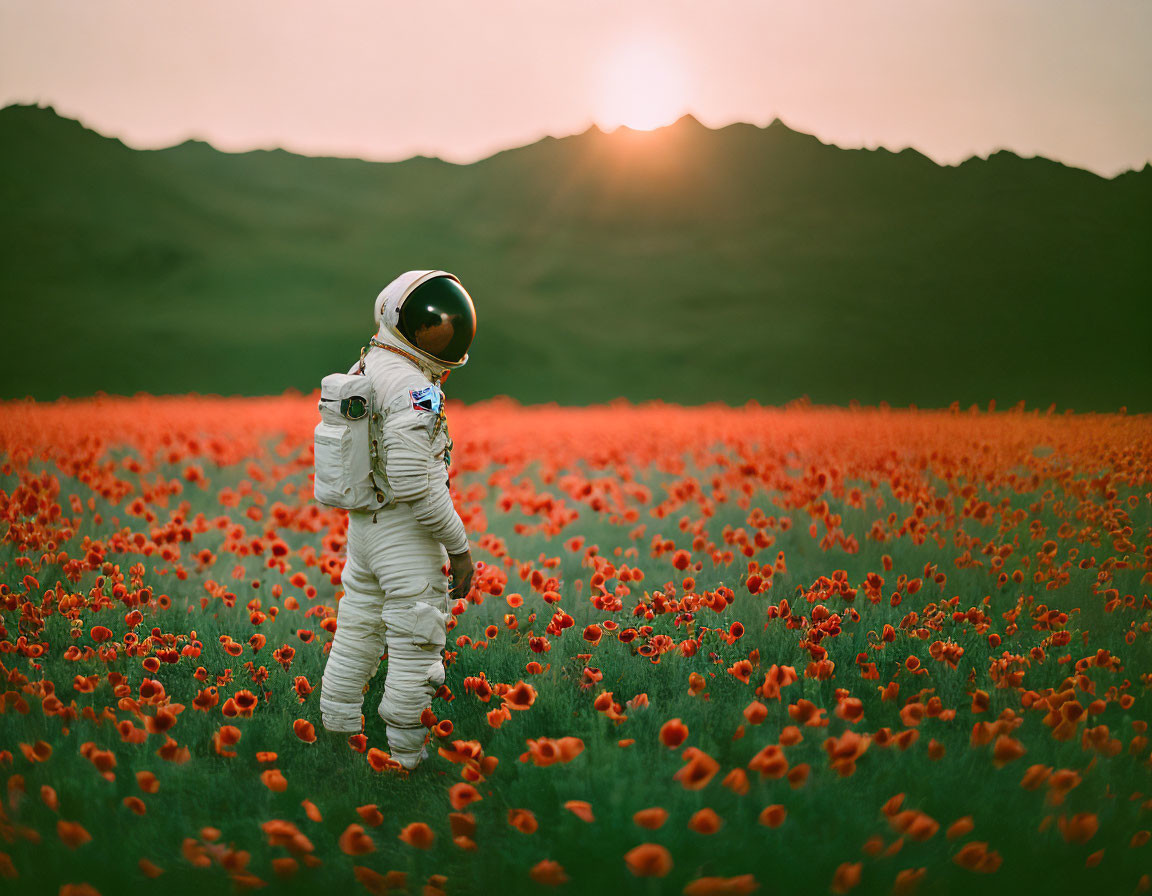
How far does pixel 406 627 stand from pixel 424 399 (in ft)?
2.63

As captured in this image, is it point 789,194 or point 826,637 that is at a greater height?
point 789,194

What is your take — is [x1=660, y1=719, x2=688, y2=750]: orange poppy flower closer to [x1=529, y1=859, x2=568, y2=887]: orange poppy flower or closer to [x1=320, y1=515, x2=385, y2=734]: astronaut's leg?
[x1=529, y1=859, x2=568, y2=887]: orange poppy flower

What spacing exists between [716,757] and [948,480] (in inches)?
120

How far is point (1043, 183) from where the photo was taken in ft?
15.1

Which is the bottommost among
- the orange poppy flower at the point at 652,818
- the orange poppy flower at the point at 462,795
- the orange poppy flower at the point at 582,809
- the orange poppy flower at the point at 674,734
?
the orange poppy flower at the point at 462,795

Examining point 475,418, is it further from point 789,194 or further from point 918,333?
point 918,333

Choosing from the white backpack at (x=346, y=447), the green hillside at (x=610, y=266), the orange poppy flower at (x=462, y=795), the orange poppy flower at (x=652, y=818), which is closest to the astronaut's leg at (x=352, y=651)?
the white backpack at (x=346, y=447)

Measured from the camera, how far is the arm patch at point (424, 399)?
2.50m

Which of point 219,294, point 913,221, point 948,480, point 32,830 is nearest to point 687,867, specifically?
point 32,830

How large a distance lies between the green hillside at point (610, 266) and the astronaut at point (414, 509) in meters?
3.81

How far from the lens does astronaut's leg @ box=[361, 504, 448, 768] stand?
103 inches

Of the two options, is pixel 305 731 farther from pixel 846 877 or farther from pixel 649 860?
pixel 846 877

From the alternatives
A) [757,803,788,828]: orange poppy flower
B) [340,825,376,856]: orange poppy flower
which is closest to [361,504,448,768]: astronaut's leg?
[340,825,376,856]: orange poppy flower

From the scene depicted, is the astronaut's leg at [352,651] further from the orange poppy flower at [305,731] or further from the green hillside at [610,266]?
the green hillside at [610,266]
